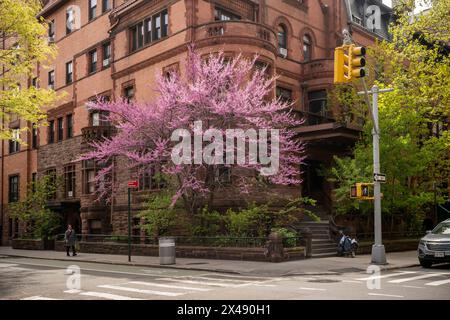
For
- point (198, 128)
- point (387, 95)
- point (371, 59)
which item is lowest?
point (198, 128)

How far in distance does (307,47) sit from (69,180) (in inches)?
742

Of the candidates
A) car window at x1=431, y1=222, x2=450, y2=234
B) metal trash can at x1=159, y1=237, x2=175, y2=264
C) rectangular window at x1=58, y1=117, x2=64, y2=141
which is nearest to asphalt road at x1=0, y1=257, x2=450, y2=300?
car window at x1=431, y1=222, x2=450, y2=234

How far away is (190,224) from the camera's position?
81.1 feet

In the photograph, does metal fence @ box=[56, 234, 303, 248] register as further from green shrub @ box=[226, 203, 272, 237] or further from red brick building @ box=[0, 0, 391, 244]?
red brick building @ box=[0, 0, 391, 244]

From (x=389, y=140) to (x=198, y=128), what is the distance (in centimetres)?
976

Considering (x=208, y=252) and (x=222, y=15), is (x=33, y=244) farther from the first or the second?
(x=222, y=15)

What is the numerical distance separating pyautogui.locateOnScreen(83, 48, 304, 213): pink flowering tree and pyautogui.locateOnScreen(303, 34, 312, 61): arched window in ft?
32.3

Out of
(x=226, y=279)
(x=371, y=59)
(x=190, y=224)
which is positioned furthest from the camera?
(x=371, y=59)

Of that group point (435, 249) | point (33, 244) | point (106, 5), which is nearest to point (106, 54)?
point (106, 5)

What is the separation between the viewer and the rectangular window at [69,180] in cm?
3719

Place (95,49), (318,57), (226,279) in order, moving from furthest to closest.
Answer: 1. (95,49)
2. (318,57)
3. (226,279)

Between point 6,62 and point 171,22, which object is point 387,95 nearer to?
point 171,22

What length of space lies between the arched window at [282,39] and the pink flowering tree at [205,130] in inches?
294

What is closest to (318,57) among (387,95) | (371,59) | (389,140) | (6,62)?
(371,59)
